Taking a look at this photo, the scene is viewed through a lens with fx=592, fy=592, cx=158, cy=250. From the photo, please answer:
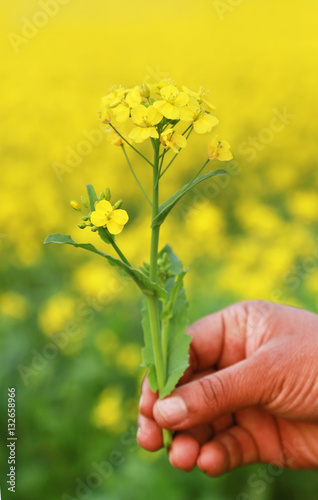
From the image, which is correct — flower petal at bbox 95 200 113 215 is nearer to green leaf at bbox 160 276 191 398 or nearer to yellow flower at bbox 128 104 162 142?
yellow flower at bbox 128 104 162 142

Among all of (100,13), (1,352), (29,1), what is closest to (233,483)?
(1,352)

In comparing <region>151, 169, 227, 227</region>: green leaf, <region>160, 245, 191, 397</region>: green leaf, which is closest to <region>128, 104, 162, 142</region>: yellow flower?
<region>151, 169, 227, 227</region>: green leaf

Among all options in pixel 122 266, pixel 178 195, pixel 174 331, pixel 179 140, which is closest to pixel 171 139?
pixel 179 140

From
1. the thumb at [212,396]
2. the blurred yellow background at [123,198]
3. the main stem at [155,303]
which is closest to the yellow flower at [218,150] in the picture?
the main stem at [155,303]

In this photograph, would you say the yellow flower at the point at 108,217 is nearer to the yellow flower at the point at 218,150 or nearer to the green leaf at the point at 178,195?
the green leaf at the point at 178,195

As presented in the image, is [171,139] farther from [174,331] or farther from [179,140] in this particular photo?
[174,331]

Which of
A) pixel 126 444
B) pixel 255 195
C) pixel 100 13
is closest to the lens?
pixel 126 444

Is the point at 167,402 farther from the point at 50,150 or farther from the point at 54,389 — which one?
the point at 50,150
